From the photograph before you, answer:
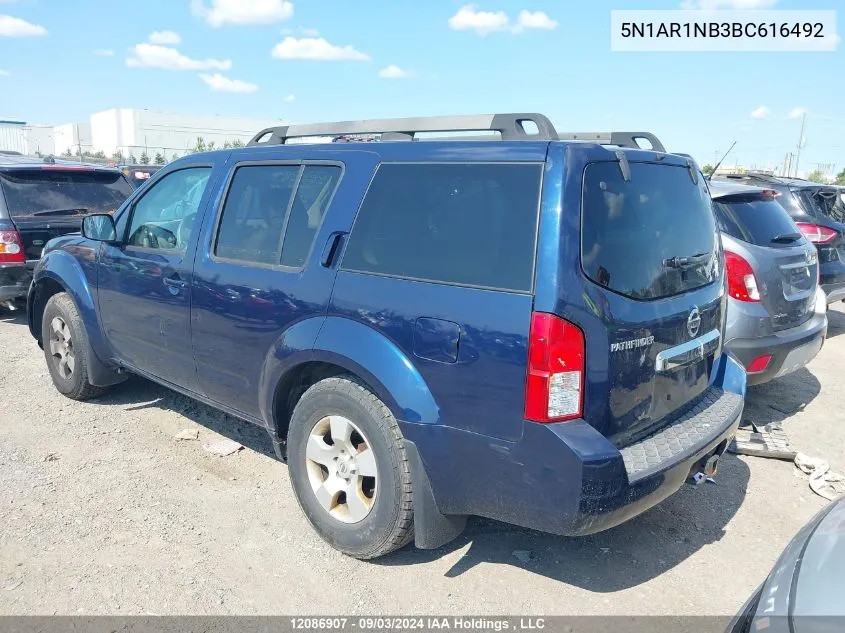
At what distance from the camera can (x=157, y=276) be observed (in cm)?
403

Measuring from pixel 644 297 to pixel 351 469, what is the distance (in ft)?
5.00

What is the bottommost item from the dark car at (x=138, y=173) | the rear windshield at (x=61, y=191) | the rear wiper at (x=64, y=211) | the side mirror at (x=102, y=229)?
the side mirror at (x=102, y=229)

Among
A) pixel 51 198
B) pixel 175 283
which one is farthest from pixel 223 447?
pixel 51 198

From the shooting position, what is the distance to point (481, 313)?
8.36 feet

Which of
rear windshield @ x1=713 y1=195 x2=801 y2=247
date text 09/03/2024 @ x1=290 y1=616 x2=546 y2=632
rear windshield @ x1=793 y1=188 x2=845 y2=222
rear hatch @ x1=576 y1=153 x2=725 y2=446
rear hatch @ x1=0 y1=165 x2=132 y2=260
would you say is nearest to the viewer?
rear hatch @ x1=576 y1=153 x2=725 y2=446

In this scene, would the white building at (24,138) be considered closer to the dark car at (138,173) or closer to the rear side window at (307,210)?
the dark car at (138,173)

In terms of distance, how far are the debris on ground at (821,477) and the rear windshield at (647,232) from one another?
1.62 m

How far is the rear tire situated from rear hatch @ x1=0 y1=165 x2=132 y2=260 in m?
2.22

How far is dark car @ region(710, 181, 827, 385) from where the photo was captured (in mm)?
4418

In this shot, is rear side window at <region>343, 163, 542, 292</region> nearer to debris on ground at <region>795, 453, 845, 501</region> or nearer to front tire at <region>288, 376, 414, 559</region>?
front tire at <region>288, 376, 414, 559</region>

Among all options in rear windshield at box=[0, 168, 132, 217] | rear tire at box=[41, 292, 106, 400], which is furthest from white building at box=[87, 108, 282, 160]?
rear tire at box=[41, 292, 106, 400]

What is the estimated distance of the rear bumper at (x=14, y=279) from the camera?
683cm

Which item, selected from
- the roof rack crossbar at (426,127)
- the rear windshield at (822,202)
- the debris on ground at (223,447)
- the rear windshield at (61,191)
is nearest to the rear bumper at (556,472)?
the roof rack crossbar at (426,127)

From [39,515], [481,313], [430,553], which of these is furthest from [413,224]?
[39,515]
